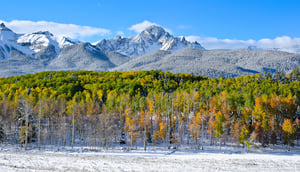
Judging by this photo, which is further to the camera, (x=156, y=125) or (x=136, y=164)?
(x=156, y=125)

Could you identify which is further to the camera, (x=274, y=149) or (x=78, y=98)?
(x=78, y=98)

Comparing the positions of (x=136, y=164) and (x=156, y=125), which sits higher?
(x=156, y=125)

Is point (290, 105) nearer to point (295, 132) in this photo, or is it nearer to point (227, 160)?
point (295, 132)

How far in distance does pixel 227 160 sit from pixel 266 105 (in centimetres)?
4509

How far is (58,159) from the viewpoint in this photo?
40.4 m

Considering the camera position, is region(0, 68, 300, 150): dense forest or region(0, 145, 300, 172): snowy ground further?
region(0, 68, 300, 150): dense forest

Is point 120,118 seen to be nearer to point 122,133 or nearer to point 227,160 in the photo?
point 122,133

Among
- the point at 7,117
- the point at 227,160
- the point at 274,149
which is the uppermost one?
the point at 7,117

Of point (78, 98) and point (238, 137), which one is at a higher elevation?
point (78, 98)

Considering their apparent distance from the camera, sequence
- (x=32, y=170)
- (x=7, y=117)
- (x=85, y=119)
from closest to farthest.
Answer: (x=32, y=170)
(x=7, y=117)
(x=85, y=119)

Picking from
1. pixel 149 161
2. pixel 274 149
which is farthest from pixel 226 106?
pixel 149 161

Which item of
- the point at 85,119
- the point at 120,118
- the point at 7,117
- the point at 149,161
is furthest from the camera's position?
the point at 85,119

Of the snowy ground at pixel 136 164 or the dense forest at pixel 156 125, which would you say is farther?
the dense forest at pixel 156 125

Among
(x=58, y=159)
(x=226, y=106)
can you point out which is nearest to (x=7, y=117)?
(x=58, y=159)
